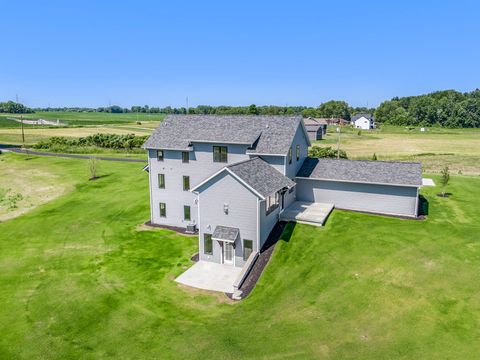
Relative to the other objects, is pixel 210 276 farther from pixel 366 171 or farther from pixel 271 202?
pixel 366 171

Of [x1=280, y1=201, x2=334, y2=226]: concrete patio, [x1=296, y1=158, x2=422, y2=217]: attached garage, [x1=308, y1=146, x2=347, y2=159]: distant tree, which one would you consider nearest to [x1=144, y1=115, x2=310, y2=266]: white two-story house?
[x1=280, y1=201, x2=334, y2=226]: concrete patio

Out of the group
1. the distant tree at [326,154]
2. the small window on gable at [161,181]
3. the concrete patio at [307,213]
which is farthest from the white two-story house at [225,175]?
the distant tree at [326,154]

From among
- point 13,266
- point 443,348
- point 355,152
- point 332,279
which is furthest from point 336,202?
point 355,152

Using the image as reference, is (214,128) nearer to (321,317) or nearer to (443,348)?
(321,317)

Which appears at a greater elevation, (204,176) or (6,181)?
(204,176)

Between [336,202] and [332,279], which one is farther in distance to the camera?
[336,202]

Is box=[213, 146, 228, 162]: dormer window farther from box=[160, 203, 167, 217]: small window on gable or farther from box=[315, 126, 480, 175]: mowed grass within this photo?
box=[315, 126, 480, 175]: mowed grass
